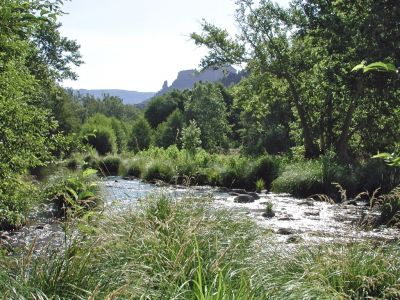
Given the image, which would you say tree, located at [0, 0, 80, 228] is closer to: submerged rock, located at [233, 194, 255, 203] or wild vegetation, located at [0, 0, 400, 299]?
wild vegetation, located at [0, 0, 400, 299]

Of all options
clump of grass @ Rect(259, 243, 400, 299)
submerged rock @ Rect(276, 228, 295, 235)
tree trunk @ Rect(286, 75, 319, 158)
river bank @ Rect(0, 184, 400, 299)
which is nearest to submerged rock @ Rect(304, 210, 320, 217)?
submerged rock @ Rect(276, 228, 295, 235)

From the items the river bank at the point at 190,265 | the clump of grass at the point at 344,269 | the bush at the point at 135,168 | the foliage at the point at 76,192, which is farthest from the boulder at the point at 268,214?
the bush at the point at 135,168

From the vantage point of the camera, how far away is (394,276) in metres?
4.09

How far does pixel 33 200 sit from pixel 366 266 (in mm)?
3403

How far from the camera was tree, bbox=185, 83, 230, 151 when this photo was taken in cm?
5791

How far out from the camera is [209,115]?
2368 inches

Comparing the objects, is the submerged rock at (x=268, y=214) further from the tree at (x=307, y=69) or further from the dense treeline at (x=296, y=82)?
the tree at (x=307, y=69)

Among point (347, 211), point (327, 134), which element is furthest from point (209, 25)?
point (347, 211)

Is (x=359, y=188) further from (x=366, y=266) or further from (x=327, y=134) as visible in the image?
(x=366, y=266)

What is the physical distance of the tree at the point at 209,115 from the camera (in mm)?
57906

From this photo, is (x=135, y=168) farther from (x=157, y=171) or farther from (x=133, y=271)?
(x=133, y=271)

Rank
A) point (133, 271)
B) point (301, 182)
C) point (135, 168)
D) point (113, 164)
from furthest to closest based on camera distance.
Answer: point (113, 164) < point (135, 168) < point (301, 182) < point (133, 271)

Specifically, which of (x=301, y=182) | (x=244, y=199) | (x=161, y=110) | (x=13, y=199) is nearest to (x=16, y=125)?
(x=13, y=199)

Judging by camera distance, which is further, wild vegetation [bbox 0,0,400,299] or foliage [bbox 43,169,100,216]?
foliage [bbox 43,169,100,216]
